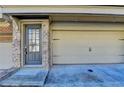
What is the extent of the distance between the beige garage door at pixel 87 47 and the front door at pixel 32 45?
175cm

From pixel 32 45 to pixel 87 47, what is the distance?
371 cm

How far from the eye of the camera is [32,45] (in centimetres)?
1255

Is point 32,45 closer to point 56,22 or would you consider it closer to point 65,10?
point 56,22

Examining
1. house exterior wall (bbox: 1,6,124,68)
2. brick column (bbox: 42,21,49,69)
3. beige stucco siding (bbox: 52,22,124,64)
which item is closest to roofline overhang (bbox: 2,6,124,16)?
house exterior wall (bbox: 1,6,124,68)

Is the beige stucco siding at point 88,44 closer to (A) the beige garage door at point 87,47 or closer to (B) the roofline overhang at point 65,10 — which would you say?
(A) the beige garage door at point 87,47

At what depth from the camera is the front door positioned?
12.4 m

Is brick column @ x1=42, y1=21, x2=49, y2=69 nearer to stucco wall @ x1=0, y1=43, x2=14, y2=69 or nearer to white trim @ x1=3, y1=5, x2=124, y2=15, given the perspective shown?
white trim @ x1=3, y1=5, x2=124, y2=15

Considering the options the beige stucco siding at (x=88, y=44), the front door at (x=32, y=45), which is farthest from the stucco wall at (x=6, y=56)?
the beige stucco siding at (x=88, y=44)

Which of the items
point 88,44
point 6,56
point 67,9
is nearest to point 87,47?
point 88,44

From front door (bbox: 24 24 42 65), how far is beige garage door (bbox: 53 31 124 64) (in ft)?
5.75

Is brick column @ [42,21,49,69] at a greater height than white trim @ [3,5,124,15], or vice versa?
white trim @ [3,5,124,15]
